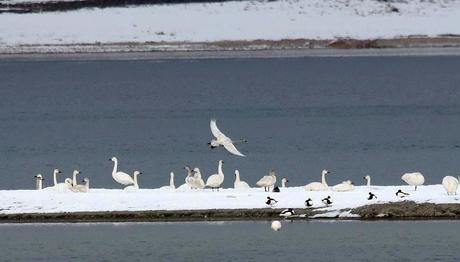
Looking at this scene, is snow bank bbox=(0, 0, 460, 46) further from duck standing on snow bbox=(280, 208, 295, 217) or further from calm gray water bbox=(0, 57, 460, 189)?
duck standing on snow bbox=(280, 208, 295, 217)

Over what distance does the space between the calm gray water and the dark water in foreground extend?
8803 millimetres

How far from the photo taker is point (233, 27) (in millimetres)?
115938

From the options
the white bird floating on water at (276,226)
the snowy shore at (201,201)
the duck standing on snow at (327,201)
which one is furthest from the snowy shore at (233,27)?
the white bird floating on water at (276,226)

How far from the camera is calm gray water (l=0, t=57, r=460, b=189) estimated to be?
46297mm

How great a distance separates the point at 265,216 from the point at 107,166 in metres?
14.1

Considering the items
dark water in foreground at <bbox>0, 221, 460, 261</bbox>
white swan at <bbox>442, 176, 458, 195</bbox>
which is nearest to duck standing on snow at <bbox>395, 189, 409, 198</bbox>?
white swan at <bbox>442, 176, 458, 195</bbox>

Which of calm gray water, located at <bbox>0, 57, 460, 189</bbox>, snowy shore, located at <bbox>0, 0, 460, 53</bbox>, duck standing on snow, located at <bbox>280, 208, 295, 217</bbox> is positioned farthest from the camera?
snowy shore, located at <bbox>0, 0, 460, 53</bbox>

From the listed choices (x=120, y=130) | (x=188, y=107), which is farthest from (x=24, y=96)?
(x=120, y=130)

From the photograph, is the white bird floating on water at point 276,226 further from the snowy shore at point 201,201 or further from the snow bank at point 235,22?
the snow bank at point 235,22

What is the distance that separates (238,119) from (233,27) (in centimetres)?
4949

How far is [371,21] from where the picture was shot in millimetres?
116312

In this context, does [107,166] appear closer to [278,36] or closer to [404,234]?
[404,234]

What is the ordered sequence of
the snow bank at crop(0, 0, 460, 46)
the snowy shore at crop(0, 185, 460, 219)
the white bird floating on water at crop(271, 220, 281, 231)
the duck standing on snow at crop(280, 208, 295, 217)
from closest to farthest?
1. the white bird floating on water at crop(271, 220, 281, 231)
2. the duck standing on snow at crop(280, 208, 295, 217)
3. the snowy shore at crop(0, 185, 460, 219)
4. the snow bank at crop(0, 0, 460, 46)

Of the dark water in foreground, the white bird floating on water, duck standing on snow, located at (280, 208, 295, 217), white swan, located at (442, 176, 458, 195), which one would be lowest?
the dark water in foreground
